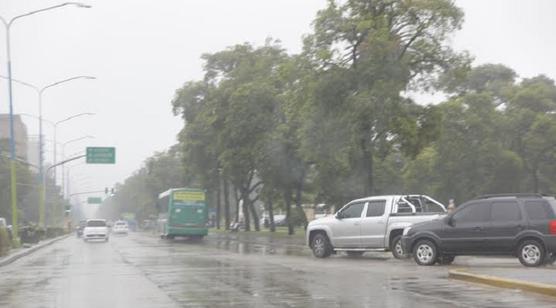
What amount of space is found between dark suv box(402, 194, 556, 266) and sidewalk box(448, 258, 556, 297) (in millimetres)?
590

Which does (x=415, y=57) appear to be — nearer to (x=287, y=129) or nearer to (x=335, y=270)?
(x=287, y=129)

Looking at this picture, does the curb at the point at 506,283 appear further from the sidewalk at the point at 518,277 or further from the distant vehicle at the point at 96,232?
the distant vehicle at the point at 96,232

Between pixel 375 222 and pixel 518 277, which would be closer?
pixel 518 277

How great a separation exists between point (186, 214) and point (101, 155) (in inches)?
660

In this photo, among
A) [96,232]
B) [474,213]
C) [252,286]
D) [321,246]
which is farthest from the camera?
[96,232]

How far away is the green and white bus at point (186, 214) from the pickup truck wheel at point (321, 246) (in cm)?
2295

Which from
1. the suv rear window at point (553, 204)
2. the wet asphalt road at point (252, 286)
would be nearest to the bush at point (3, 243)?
the wet asphalt road at point (252, 286)

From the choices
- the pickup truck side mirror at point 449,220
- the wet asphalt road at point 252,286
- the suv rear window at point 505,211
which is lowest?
the wet asphalt road at point 252,286

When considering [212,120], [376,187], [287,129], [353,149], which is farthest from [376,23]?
[212,120]

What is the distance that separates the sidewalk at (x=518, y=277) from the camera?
44.5 ft

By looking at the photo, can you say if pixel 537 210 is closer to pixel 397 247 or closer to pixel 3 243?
pixel 397 247

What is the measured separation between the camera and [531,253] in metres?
18.6

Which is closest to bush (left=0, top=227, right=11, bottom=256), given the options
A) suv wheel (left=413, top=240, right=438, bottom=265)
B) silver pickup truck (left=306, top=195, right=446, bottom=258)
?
silver pickup truck (left=306, top=195, right=446, bottom=258)

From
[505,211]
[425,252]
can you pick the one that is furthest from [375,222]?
[505,211]
